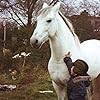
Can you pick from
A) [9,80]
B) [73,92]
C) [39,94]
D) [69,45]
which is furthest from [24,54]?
[73,92]

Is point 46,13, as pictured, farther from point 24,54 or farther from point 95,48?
point 24,54

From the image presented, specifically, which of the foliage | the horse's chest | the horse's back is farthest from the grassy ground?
the foliage

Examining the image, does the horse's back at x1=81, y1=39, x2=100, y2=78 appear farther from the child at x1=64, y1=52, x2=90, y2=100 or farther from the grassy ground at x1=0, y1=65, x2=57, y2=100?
the grassy ground at x1=0, y1=65, x2=57, y2=100

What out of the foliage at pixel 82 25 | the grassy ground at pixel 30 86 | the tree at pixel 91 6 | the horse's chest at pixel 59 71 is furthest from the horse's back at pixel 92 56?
the tree at pixel 91 6

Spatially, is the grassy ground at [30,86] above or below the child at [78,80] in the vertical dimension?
below

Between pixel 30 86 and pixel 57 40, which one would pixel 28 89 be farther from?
pixel 57 40

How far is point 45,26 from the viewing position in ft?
12.5

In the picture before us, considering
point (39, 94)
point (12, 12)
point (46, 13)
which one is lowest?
point (39, 94)

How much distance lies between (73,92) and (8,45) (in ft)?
30.3

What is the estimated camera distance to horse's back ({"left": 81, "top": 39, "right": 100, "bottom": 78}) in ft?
14.7

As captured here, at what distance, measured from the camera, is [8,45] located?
12.5 meters

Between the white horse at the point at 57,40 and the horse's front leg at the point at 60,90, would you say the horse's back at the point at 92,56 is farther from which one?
the horse's front leg at the point at 60,90

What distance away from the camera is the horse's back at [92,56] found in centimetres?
448

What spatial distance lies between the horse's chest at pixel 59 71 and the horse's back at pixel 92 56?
48cm
